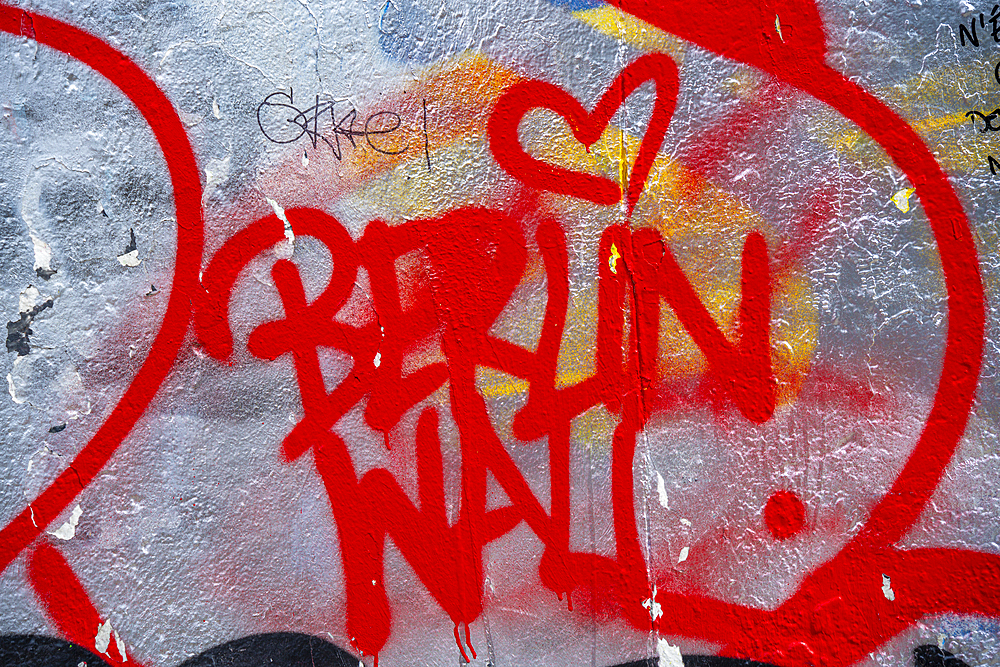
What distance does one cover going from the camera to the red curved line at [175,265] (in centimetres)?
164

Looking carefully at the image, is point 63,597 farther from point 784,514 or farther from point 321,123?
point 784,514

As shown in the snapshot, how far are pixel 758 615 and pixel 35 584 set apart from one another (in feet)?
7.19

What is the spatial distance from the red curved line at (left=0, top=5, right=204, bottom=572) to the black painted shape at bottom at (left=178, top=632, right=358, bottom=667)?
2.10 feet

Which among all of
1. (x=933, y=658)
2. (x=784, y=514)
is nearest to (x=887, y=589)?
(x=933, y=658)

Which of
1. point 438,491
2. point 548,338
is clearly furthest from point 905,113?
point 438,491

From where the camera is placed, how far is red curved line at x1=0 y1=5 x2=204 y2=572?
5.38ft

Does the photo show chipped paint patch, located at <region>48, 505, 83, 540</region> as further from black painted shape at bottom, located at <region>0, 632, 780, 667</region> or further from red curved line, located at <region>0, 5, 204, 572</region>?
black painted shape at bottom, located at <region>0, 632, 780, 667</region>

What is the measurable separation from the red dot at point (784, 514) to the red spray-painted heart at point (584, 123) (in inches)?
38.4

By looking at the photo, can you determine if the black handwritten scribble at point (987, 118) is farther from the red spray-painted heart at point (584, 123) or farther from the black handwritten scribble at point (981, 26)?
the red spray-painted heart at point (584, 123)

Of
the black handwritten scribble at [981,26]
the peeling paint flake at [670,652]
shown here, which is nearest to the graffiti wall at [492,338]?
the peeling paint flake at [670,652]

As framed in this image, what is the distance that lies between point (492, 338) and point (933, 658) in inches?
63.3

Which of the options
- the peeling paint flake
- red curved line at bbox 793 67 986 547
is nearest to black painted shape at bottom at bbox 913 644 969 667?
red curved line at bbox 793 67 986 547

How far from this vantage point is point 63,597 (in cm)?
167

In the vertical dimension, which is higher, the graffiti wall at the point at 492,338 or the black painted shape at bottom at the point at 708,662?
the graffiti wall at the point at 492,338
